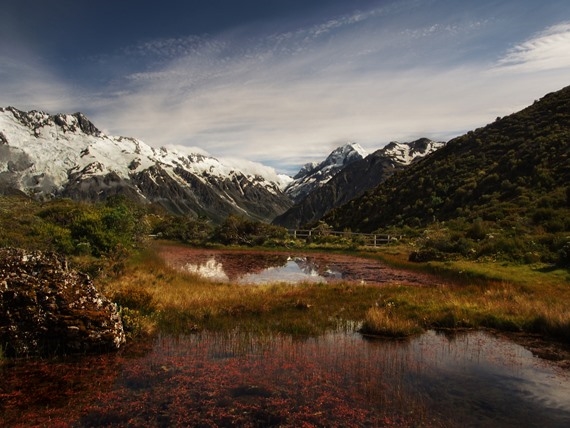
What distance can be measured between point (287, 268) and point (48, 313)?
23.5 metres

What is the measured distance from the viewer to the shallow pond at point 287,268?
2855 cm

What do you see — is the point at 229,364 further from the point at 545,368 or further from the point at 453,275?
the point at 453,275

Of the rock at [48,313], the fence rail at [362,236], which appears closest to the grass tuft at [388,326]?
the rock at [48,313]

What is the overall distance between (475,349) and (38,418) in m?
12.9

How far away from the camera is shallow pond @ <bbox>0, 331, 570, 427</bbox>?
932 centimetres

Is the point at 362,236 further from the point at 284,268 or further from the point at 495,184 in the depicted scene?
the point at 495,184

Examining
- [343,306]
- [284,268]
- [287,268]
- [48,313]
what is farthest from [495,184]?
[48,313]

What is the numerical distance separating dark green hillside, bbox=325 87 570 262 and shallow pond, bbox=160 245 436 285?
39.6 ft

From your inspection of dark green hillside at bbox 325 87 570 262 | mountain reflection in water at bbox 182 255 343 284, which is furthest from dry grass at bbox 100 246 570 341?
dark green hillside at bbox 325 87 570 262

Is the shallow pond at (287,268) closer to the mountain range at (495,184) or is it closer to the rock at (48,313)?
the mountain range at (495,184)

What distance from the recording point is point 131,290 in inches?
717

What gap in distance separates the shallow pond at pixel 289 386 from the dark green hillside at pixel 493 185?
895 inches

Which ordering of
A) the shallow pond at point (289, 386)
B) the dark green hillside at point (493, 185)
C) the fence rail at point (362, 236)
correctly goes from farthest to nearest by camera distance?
the fence rail at point (362, 236) < the dark green hillside at point (493, 185) < the shallow pond at point (289, 386)

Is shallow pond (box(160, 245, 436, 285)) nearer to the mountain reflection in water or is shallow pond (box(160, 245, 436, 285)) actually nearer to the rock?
the mountain reflection in water
